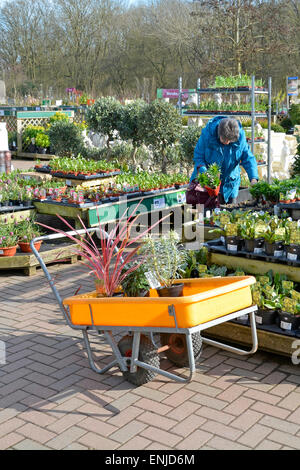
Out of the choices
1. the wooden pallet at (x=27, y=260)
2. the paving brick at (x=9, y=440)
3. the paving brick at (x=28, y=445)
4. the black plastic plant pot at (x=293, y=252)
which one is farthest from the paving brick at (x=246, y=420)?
the wooden pallet at (x=27, y=260)

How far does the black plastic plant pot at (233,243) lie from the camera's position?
4309 mm

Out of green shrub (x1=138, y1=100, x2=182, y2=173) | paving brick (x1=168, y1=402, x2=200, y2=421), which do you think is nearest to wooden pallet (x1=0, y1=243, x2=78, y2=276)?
paving brick (x1=168, y1=402, x2=200, y2=421)

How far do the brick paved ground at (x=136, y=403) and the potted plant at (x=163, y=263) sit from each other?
0.59 m

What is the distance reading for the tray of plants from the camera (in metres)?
3.01

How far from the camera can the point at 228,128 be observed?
5.76 meters

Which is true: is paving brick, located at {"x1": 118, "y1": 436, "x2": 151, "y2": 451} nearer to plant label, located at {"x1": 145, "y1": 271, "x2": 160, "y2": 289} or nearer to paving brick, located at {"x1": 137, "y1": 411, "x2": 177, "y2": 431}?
paving brick, located at {"x1": 137, "y1": 411, "x2": 177, "y2": 431}

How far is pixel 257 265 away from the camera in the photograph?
4.24 metres

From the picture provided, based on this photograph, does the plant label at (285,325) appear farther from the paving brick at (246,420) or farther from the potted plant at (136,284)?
the potted plant at (136,284)

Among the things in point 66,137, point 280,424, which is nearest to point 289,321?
point 280,424

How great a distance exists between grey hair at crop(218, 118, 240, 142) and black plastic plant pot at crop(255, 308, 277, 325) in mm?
2512

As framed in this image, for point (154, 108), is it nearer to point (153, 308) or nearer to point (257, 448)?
point (153, 308)

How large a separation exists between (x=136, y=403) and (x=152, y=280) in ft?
2.43

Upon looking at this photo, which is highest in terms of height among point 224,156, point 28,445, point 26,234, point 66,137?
point 66,137

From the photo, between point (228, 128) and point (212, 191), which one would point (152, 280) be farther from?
point (228, 128)
